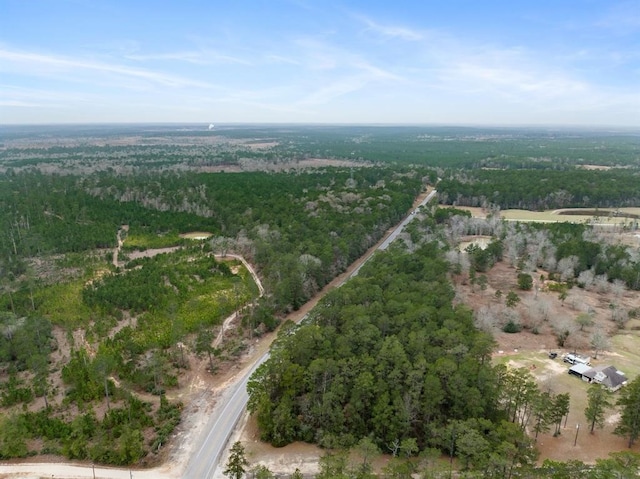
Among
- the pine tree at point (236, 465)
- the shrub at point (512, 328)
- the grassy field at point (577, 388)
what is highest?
the pine tree at point (236, 465)

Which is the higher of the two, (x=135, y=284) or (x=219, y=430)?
(x=135, y=284)

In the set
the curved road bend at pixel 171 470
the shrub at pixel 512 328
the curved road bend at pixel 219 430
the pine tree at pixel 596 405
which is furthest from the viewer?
the shrub at pixel 512 328

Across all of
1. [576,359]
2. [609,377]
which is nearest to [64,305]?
[576,359]

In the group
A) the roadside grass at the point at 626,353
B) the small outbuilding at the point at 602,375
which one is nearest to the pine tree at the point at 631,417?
the small outbuilding at the point at 602,375

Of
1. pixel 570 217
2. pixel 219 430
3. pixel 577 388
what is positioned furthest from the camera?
pixel 570 217

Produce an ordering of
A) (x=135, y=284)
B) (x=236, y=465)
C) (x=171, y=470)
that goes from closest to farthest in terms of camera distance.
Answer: (x=236, y=465)
(x=171, y=470)
(x=135, y=284)

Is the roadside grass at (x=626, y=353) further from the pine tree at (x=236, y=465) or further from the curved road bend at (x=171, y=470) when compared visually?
the curved road bend at (x=171, y=470)

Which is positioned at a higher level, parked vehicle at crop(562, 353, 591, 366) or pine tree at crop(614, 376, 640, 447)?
pine tree at crop(614, 376, 640, 447)

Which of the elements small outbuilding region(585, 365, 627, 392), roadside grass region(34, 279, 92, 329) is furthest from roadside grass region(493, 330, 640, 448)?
roadside grass region(34, 279, 92, 329)

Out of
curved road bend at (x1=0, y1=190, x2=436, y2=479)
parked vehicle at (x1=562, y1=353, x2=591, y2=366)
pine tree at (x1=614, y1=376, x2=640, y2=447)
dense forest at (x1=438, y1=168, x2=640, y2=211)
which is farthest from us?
dense forest at (x1=438, y1=168, x2=640, y2=211)

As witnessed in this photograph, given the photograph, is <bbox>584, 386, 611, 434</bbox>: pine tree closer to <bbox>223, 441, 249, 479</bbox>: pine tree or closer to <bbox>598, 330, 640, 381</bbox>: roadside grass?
<bbox>598, 330, 640, 381</bbox>: roadside grass

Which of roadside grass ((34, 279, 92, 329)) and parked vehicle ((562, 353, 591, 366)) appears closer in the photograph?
parked vehicle ((562, 353, 591, 366))

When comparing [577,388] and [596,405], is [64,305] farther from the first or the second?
[577,388]
